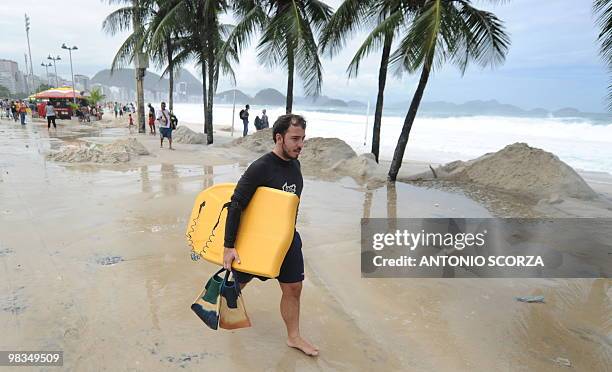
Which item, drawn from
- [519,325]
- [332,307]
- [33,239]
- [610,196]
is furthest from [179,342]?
[610,196]

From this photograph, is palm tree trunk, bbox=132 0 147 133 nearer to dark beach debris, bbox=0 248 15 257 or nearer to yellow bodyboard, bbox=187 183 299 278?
dark beach debris, bbox=0 248 15 257

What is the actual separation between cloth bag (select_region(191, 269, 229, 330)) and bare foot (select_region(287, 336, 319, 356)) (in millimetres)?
539

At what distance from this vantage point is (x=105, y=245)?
4.45m

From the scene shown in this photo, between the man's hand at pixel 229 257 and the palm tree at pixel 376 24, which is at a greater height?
the palm tree at pixel 376 24

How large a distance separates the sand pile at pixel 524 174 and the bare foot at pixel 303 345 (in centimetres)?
646

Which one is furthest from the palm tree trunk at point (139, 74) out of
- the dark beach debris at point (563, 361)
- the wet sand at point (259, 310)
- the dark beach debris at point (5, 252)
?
the dark beach debris at point (563, 361)

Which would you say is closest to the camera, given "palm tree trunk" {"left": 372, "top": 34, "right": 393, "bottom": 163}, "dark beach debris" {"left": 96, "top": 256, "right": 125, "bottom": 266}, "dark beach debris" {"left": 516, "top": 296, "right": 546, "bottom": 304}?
"dark beach debris" {"left": 516, "top": 296, "right": 546, "bottom": 304}

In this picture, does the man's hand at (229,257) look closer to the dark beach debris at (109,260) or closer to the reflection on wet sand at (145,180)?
the dark beach debris at (109,260)

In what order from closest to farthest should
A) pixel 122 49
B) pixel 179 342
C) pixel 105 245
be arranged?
pixel 179 342, pixel 105 245, pixel 122 49

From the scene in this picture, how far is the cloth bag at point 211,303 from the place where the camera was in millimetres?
2439

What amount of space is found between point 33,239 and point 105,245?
0.85 m

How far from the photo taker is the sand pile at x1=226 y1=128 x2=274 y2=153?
45.8ft

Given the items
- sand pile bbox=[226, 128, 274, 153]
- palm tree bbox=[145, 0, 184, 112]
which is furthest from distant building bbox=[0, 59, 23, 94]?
sand pile bbox=[226, 128, 274, 153]

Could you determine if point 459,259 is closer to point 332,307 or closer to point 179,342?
point 332,307
